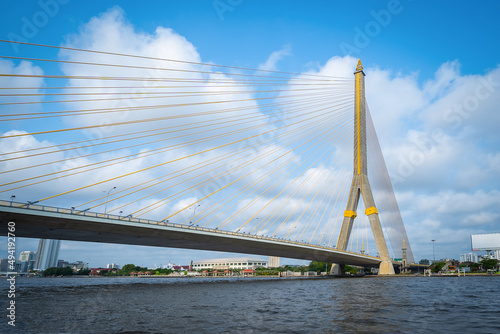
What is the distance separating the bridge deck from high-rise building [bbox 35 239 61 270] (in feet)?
364

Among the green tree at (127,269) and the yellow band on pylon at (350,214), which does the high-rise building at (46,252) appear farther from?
the yellow band on pylon at (350,214)

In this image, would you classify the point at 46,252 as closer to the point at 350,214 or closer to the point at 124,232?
the point at 124,232

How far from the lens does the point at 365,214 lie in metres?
59.4

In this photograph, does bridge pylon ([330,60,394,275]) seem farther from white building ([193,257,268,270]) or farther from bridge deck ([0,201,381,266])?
white building ([193,257,268,270])

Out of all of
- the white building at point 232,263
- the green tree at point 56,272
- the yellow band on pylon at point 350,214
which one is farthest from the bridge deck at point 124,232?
the white building at point 232,263

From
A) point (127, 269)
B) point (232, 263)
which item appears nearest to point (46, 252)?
point (127, 269)

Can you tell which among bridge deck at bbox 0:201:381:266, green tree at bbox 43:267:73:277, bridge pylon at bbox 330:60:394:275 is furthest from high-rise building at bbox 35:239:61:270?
bridge pylon at bbox 330:60:394:275

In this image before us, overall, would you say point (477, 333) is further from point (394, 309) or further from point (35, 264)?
point (35, 264)

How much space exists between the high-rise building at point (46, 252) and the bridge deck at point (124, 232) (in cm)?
11101

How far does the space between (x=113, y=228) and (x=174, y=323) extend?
88.5ft

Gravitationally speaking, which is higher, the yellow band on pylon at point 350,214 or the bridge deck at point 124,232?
the yellow band on pylon at point 350,214

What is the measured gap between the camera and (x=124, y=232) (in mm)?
39188

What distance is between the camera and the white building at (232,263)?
161 meters

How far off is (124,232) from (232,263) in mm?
130232
